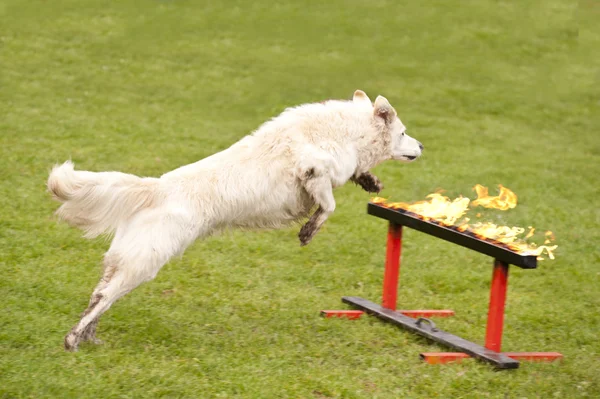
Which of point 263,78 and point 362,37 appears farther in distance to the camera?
point 362,37

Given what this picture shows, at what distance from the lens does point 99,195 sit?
276 inches

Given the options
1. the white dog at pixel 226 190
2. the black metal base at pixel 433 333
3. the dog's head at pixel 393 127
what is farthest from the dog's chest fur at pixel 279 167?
the black metal base at pixel 433 333

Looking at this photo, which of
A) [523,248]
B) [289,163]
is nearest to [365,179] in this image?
[289,163]

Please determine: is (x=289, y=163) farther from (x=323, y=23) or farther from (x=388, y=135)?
(x=323, y=23)

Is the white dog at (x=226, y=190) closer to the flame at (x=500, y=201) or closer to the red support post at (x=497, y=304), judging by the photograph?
the flame at (x=500, y=201)

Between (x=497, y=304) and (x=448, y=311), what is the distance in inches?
60.3

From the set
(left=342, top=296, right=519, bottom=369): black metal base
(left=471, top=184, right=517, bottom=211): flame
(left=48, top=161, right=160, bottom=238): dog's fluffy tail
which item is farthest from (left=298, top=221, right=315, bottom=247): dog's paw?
(left=471, top=184, right=517, bottom=211): flame

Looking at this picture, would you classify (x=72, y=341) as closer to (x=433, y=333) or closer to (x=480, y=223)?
(x=433, y=333)

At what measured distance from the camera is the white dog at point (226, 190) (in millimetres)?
6875

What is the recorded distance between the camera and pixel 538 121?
17.9 m

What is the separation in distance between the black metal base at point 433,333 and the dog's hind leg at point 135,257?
2390 mm

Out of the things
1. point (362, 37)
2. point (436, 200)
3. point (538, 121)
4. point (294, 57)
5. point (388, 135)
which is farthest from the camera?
point (362, 37)

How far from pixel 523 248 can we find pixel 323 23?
15502mm

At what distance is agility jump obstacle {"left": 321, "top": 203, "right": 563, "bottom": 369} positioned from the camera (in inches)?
286
